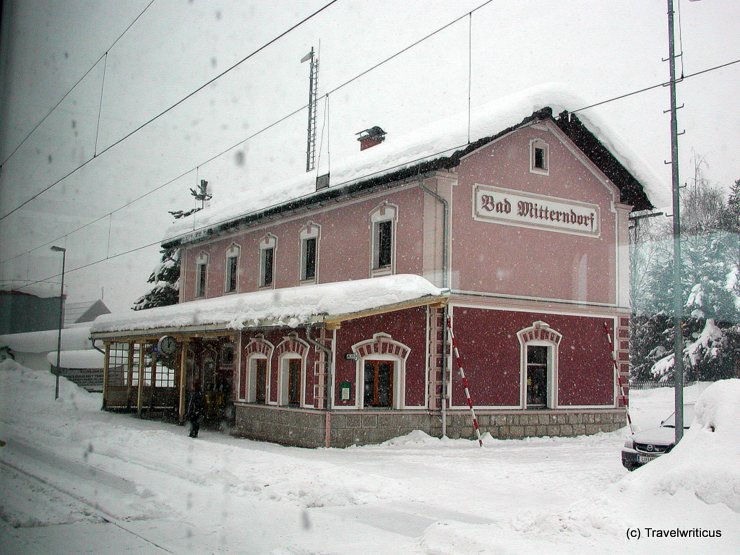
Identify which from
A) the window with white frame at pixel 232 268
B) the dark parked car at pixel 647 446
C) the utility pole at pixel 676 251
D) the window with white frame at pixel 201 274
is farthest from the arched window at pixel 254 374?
the utility pole at pixel 676 251

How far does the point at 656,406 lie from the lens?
3161 centimetres

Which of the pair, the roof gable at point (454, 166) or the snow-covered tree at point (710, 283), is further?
the snow-covered tree at point (710, 283)

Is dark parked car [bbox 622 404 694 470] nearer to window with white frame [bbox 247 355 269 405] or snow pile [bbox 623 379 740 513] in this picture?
snow pile [bbox 623 379 740 513]

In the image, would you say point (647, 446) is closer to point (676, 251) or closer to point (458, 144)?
point (676, 251)

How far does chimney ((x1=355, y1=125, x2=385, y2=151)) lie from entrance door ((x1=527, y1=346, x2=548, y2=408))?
944 centimetres

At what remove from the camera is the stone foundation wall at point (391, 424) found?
17469mm

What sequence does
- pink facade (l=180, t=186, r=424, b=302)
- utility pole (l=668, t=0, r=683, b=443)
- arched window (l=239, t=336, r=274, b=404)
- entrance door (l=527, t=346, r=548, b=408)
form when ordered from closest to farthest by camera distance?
1. utility pole (l=668, t=0, r=683, b=443)
2. pink facade (l=180, t=186, r=424, b=302)
3. arched window (l=239, t=336, r=274, b=404)
4. entrance door (l=527, t=346, r=548, b=408)

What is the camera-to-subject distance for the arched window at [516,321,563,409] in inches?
807

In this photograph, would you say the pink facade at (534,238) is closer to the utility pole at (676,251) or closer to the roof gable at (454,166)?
the roof gable at (454,166)

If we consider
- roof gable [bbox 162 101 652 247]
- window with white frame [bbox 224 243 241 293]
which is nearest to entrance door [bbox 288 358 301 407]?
roof gable [bbox 162 101 652 247]

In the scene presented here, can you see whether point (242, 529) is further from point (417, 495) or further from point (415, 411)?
point (415, 411)

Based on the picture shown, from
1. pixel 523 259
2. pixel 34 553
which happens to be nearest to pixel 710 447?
pixel 34 553

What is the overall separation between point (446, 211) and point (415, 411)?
4.86 metres

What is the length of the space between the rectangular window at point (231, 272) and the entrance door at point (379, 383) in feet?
35.5
